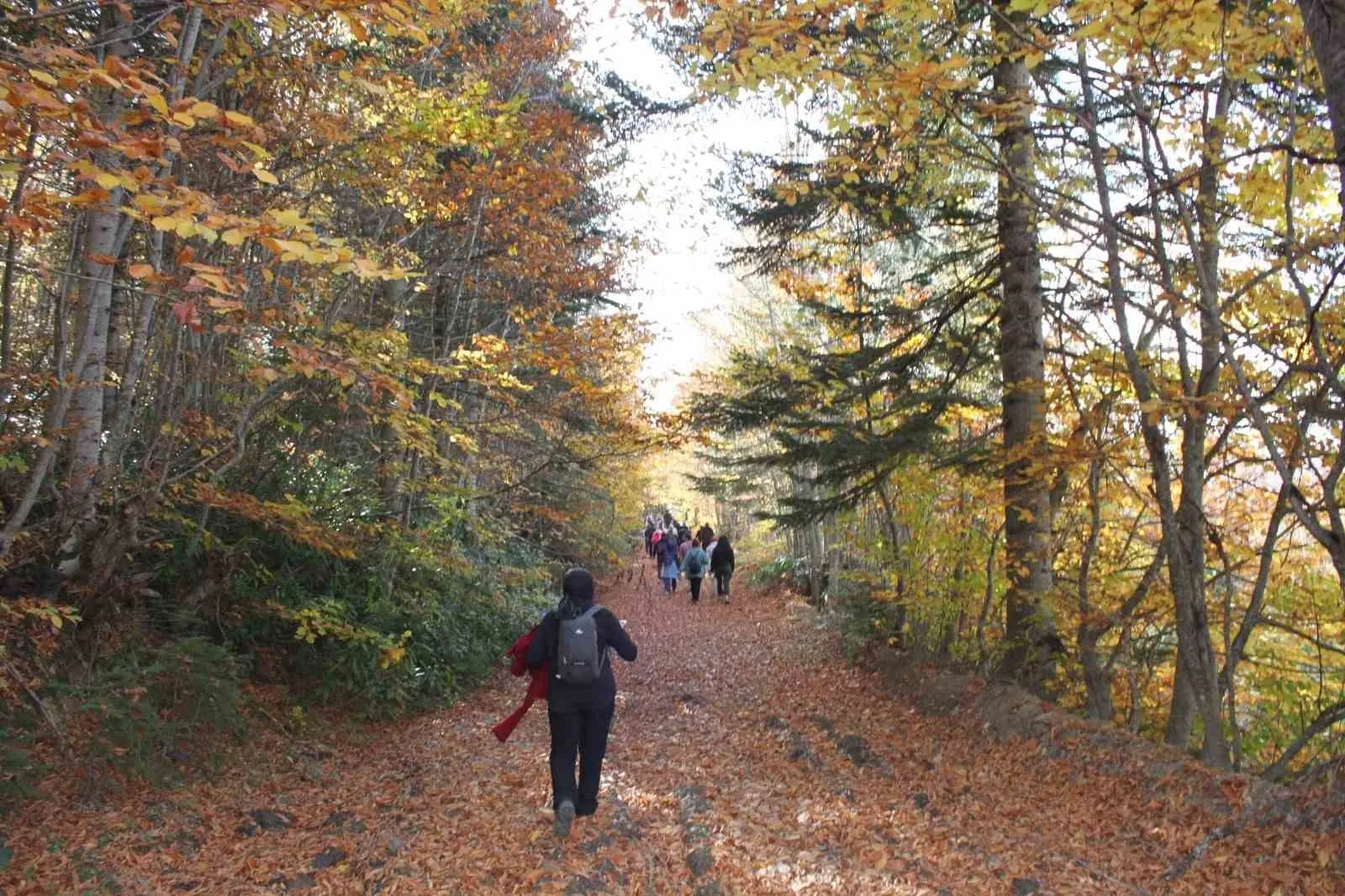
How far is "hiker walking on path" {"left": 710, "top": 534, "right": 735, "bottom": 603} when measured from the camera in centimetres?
1915

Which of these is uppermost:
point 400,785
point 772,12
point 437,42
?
point 437,42

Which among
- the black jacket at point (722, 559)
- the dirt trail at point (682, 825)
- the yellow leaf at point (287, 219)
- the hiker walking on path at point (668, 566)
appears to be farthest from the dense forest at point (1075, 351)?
the hiker walking on path at point (668, 566)

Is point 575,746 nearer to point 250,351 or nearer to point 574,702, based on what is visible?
point 574,702

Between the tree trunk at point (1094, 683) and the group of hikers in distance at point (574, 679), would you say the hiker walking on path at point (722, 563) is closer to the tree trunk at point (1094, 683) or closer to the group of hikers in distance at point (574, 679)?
the tree trunk at point (1094, 683)

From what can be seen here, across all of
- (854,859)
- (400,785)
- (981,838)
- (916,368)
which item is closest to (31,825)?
(400,785)

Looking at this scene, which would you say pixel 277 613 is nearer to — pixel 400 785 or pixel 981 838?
pixel 400 785

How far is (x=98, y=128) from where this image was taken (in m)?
2.97

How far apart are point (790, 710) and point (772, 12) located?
7.27m

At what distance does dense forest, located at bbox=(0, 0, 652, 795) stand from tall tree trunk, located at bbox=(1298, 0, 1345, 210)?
3.50m

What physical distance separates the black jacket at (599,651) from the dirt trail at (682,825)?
2.90 feet

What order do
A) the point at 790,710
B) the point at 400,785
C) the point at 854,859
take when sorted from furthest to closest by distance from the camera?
1. the point at 790,710
2. the point at 400,785
3. the point at 854,859

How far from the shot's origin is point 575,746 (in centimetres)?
518

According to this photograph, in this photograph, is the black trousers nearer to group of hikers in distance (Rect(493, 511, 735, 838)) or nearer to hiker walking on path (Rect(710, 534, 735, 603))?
group of hikers in distance (Rect(493, 511, 735, 838))

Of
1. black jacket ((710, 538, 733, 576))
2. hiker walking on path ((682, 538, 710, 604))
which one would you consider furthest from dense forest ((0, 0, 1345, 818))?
black jacket ((710, 538, 733, 576))
